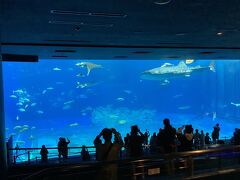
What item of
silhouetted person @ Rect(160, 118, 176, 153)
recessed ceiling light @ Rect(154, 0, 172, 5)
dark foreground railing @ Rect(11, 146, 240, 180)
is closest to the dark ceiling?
recessed ceiling light @ Rect(154, 0, 172, 5)

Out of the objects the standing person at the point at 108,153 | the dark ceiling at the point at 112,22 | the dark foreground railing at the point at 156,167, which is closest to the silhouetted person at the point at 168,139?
the dark foreground railing at the point at 156,167

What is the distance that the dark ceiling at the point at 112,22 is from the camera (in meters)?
6.63

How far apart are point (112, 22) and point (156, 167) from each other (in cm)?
367

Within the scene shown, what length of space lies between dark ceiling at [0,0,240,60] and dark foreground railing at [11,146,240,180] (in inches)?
110

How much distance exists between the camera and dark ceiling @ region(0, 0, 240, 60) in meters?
6.63

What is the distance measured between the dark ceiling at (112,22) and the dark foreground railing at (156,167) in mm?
2784

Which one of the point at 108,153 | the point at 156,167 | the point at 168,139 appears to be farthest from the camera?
the point at 168,139

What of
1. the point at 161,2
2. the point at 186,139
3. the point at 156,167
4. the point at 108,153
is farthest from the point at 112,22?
the point at 108,153

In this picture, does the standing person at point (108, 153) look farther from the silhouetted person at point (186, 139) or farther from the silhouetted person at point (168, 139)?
the silhouetted person at point (186, 139)

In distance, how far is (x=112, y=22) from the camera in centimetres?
849

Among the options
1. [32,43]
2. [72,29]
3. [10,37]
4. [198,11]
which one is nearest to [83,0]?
[198,11]

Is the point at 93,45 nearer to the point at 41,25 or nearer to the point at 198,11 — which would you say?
the point at 41,25

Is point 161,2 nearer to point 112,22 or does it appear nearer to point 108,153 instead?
point 112,22

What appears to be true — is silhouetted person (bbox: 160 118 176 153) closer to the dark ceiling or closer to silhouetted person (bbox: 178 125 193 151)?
silhouetted person (bbox: 178 125 193 151)
